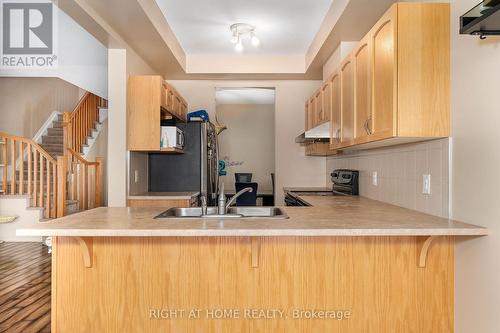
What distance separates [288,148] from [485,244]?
11.9 feet

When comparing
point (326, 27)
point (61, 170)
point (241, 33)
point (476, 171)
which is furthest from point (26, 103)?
point (476, 171)

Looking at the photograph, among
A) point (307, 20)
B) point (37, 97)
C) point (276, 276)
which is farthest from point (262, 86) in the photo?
point (37, 97)

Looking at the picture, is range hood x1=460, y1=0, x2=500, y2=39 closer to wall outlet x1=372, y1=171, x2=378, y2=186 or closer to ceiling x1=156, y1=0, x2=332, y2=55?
wall outlet x1=372, y1=171, x2=378, y2=186

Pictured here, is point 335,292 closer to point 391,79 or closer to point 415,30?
point 391,79

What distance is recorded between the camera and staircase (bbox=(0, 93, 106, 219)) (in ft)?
15.9

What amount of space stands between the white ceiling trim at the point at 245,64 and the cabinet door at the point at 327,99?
123cm

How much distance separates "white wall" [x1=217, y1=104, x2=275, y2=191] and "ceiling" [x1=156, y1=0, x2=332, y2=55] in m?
4.22

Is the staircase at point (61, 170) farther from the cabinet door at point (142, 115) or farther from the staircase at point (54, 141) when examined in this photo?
the cabinet door at point (142, 115)

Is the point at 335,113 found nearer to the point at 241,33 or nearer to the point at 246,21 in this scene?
the point at 246,21

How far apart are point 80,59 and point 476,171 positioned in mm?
5001

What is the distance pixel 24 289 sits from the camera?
312 cm

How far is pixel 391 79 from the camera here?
1802mm

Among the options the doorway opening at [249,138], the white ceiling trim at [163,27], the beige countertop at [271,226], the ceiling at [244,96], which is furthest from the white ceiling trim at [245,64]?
the doorway opening at [249,138]

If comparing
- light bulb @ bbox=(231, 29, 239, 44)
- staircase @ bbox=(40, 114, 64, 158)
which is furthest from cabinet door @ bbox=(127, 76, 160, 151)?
staircase @ bbox=(40, 114, 64, 158)
